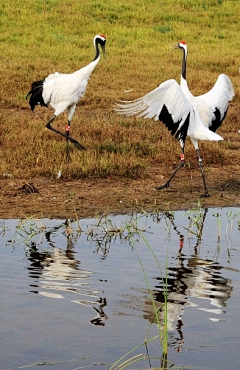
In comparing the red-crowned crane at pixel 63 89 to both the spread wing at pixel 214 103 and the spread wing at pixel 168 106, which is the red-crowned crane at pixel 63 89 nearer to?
the spread wing at pixel 214 103

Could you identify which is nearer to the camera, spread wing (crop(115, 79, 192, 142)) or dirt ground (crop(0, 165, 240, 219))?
dirt ground (crop(0, 165, 240, 219))

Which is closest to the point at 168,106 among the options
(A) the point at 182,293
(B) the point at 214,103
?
(B) the point at 214,103

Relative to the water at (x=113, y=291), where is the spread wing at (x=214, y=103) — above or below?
above

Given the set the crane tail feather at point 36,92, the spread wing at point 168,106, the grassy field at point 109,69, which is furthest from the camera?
the crane tail feather at point 36,92

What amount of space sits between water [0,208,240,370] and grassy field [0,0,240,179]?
2.17 metres

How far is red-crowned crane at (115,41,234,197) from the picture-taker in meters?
7.58

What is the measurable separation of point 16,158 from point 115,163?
1.29 metres

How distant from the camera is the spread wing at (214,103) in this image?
8422 millimetres

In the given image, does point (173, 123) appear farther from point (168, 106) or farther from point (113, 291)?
point (113, 291)

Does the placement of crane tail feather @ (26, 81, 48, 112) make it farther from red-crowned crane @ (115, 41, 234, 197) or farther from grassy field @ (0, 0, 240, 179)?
red-crowned crane @ (115, 41, 234, 197)

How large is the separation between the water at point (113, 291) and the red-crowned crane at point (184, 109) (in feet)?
4.07

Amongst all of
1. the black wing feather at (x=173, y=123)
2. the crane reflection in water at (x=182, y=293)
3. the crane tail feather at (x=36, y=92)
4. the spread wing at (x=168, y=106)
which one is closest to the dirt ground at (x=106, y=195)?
the black wing feather at (x=173, y=123)

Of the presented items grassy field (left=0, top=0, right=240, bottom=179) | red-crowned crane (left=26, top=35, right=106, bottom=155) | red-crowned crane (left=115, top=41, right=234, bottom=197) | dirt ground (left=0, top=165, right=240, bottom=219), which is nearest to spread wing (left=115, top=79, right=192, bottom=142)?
A: red-crowned crane (left=115, top=41, right=234, bottom=197)

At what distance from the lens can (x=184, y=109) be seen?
7738mm
